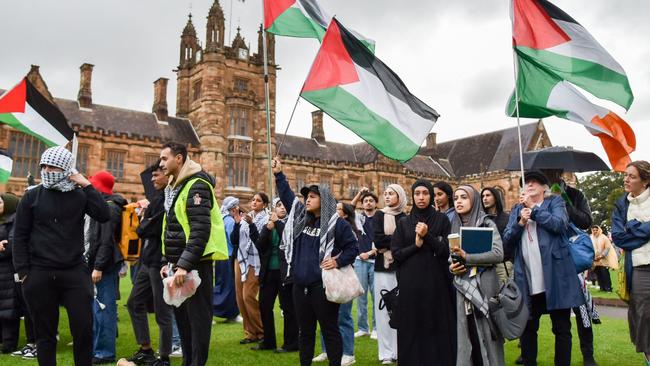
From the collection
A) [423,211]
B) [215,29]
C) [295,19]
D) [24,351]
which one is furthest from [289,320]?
[215,29]

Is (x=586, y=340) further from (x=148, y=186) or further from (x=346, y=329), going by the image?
(x=148, y=186)

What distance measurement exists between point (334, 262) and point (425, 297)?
0.94 m

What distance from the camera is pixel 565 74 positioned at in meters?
6.04

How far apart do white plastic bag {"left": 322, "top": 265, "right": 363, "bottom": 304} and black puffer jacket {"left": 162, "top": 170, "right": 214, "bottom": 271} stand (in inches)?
47.9

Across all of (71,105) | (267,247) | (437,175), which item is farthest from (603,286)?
(437,175)

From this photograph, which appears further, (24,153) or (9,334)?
(24,153)

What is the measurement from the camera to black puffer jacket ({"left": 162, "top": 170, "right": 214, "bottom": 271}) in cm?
412

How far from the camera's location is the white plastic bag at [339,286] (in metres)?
4.84

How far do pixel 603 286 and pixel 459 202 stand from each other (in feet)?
46.2

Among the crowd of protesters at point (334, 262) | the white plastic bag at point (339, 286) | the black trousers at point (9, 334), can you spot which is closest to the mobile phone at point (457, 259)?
the crowd of protesters at point (334, 262)

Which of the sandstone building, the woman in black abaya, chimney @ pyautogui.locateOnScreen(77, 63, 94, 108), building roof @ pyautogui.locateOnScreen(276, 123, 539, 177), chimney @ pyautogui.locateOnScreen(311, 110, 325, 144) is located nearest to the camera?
the woman in black abaya

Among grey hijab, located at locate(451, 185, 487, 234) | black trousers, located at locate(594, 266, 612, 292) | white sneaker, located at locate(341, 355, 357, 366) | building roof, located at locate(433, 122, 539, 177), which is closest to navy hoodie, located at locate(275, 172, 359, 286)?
grey hijab, located at locate(451, 185, 487, 234)

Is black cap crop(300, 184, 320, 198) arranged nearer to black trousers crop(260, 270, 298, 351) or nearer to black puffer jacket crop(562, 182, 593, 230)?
black trousers crop(260, 270, 298, 351)

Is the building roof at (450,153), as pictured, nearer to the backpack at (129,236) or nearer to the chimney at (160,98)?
the chimney at (160,98)
